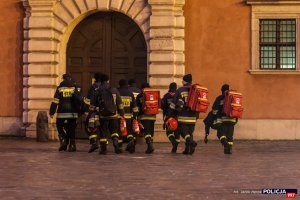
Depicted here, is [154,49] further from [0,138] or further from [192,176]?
[192,176]

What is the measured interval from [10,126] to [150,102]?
6895 mm

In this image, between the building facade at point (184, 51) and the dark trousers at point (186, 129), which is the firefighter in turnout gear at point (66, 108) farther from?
the building facade at point (184, 51)

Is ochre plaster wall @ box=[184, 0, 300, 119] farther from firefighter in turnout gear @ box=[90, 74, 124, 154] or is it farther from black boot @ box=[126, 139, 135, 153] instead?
firefighter in turnout gear @ box=[90, 74, 124, 154]

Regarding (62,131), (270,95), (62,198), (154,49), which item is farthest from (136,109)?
(62,198)

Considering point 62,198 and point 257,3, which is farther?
point 257,3

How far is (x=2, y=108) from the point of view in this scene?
22.0 metres

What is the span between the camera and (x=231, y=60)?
21344mm

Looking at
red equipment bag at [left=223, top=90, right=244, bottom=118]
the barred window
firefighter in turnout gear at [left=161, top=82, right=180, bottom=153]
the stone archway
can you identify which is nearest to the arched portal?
the stone archway

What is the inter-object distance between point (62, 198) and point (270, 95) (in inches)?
521

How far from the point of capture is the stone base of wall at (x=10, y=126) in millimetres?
21938

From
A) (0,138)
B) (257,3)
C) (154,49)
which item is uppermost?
(257,3)

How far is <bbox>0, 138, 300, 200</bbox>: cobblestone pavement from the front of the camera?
9.61m

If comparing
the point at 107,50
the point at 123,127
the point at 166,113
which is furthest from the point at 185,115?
the point at 107,50

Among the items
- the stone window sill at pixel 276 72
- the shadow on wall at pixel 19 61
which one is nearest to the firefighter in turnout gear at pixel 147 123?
the stone window sill at pixel 276 72
